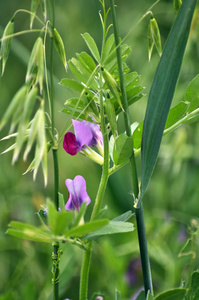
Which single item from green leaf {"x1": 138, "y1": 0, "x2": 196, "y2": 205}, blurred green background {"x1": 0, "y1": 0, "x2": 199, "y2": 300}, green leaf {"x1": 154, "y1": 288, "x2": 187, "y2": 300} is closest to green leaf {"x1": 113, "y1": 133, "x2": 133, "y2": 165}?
green leaf {"x1": 138, "y1": 0, "x2": 196, "y2": 205}

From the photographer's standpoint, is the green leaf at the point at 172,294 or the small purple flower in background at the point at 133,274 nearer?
the green leaf at the point at 172,294

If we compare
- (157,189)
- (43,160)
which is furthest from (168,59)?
(157,189)

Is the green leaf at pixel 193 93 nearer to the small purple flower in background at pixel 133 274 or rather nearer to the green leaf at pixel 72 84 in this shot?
the green leaf at pixel 72 84

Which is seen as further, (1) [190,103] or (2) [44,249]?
(2) [44,249]

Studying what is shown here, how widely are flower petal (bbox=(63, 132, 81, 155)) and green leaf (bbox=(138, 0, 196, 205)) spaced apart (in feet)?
0.21

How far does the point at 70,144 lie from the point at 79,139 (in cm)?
1

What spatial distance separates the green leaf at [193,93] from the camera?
0.48 m

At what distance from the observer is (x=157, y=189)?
3.78ft

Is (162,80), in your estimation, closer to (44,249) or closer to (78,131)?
(78,131)

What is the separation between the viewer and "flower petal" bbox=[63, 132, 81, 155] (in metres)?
0.45

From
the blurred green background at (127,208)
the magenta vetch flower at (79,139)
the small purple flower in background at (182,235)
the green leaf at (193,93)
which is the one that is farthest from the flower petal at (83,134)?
the small purple flower in background at (182,235)

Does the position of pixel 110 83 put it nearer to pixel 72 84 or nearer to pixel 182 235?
pixel 72 84

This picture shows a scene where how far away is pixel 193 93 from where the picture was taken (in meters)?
0.49

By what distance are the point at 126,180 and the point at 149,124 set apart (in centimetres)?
77
